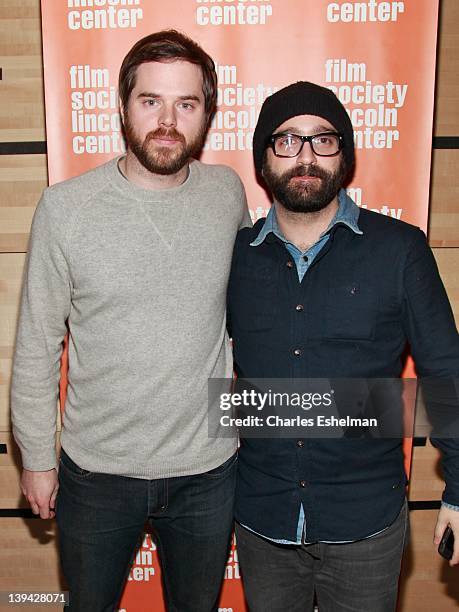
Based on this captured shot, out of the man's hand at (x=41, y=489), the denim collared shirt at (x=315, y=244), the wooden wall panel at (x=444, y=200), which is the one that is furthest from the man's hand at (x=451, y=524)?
the man's hand at (x=41, y=489)

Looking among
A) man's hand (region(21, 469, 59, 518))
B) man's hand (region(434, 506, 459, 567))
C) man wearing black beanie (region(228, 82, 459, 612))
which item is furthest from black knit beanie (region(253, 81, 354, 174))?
man's hand (region(21, 469, 59, 518))

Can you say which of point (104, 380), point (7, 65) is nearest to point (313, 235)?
point (104, 380)

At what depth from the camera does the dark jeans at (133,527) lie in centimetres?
169

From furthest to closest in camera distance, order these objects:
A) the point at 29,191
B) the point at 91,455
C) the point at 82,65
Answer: the point at 29,191, the point at 82,65, the point at 91,455

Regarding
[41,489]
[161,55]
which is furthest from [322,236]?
[41,489]

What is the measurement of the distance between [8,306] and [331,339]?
4.08ft

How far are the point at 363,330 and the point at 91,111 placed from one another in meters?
1.16

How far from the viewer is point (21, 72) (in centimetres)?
207

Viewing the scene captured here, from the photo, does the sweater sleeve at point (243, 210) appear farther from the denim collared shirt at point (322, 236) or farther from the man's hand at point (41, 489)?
the man's hand at point (41, 489)

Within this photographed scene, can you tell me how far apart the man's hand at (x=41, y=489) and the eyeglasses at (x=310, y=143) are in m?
1.11

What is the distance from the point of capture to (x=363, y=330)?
62.0 inches

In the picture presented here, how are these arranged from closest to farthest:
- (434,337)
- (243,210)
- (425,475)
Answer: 1. (434,337)
2. (243,210)
3. (425,475)

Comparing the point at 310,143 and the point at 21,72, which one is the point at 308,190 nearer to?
the point at 310,143

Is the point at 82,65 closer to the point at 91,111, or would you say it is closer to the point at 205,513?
the point at 91,111
